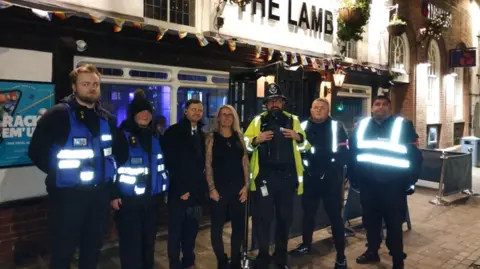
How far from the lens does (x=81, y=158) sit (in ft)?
11.6

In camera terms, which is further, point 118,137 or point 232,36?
point 232,36

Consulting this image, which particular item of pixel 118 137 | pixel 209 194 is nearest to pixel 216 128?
pixel 209 194

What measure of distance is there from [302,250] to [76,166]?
3312 millimetres

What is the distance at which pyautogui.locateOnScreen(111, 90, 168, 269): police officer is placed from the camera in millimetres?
4016

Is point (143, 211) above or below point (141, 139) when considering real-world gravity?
below

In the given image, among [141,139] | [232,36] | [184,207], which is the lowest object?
[184,207]

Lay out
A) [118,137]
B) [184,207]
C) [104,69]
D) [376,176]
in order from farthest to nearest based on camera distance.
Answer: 1. [104,69]
2. [376,176]
3. [184,207]
4. [118,137]

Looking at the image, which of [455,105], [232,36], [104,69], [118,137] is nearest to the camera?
[118,137]

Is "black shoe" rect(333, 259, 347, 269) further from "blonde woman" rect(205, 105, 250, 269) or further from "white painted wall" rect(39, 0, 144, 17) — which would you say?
"white painted wall" rect(39, 0, 144, 17)

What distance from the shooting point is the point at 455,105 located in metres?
17.7

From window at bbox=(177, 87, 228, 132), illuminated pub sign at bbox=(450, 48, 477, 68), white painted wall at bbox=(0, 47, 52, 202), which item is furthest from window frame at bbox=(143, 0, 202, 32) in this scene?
illuminated pub sign at bbox=(450, 48, 477, 68)

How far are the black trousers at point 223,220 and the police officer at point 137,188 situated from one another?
0.68 metres

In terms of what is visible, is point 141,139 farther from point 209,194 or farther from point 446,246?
point 446,246

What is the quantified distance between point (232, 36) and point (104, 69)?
109 inches
